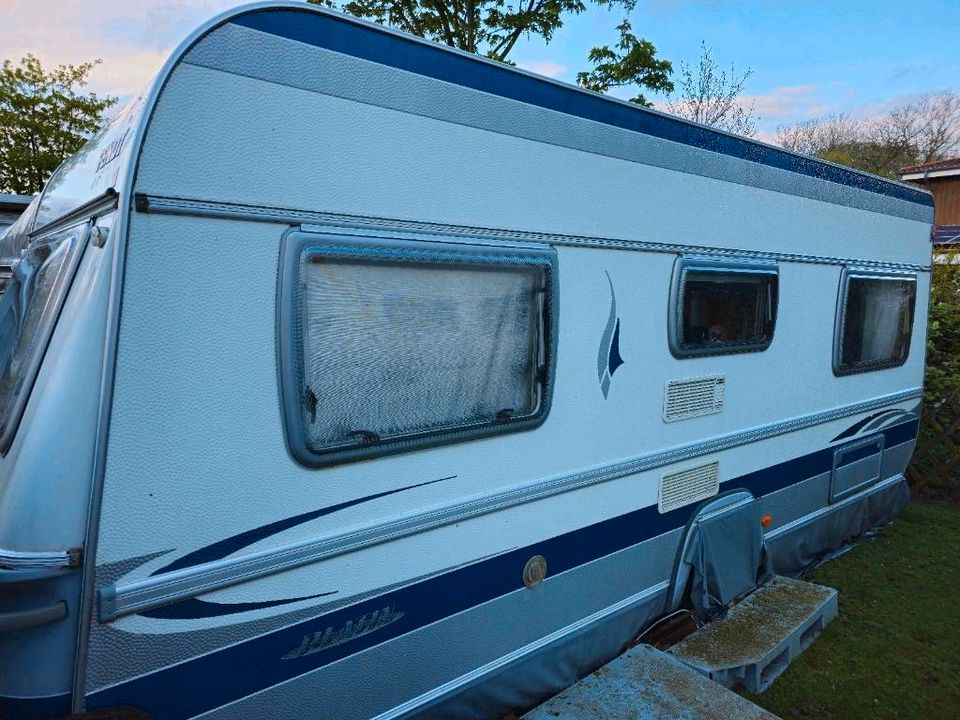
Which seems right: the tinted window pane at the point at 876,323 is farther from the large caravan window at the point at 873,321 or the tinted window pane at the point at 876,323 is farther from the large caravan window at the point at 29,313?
the large caravan window at the point at 29,313

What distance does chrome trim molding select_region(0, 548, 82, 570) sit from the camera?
5.44ft

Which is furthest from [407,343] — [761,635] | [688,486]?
[761,635]

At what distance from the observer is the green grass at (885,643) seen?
343cm

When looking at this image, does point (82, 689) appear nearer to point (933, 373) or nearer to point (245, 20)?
point (245, 20)

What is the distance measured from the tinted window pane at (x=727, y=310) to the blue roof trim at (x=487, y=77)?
617mm

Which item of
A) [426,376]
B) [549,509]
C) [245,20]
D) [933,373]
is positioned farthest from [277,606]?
[933,373]

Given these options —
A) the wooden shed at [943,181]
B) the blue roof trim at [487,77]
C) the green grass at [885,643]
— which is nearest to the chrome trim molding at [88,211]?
the blue roof trim at [487,77]

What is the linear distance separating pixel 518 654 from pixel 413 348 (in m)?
1.31

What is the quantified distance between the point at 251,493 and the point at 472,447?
82 centimetres

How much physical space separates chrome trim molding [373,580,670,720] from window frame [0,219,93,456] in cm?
143

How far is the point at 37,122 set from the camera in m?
14.5

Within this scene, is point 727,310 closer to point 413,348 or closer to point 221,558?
point 413,348

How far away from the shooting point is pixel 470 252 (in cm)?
248

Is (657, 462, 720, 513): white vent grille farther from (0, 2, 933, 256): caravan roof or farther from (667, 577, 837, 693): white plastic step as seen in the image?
(0, 2, 933, 256): caravan roof
